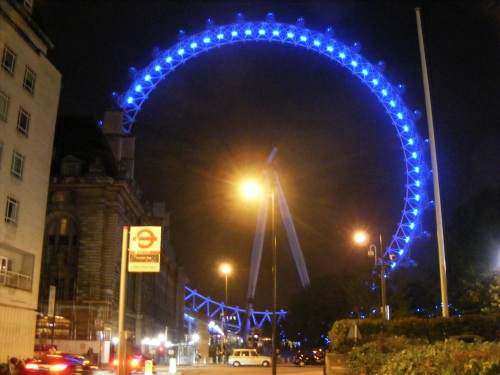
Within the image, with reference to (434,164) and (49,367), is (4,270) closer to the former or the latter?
(49,367)

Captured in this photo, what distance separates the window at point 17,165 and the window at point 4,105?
9.07ft

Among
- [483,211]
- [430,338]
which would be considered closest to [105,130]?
[483,211]

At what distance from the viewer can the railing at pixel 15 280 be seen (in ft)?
132

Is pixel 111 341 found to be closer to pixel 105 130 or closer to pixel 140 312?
pixel 140 312

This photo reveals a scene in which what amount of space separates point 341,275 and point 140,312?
36.5 m

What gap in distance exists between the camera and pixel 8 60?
40906mm

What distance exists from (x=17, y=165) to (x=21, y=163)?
451 millimetres

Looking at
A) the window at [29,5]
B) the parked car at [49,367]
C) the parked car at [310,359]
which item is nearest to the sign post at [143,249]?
the parked car at [49,367]

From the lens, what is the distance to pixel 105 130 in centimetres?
8469

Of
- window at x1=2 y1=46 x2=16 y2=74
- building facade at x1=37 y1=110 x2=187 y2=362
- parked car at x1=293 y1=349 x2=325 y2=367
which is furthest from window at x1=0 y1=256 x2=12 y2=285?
parked car at x1=293 y1=349 x2=325 y2=367

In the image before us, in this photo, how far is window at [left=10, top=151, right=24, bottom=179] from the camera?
136ft

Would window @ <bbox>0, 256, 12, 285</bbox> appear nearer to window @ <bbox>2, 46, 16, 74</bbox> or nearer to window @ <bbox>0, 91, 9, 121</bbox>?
window @ <bbox>0, 91, 9, 121</bbox>

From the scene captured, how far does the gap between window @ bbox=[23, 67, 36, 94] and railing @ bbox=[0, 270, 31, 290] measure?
1295cm

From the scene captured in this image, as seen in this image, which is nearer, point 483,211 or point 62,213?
point 483,211
